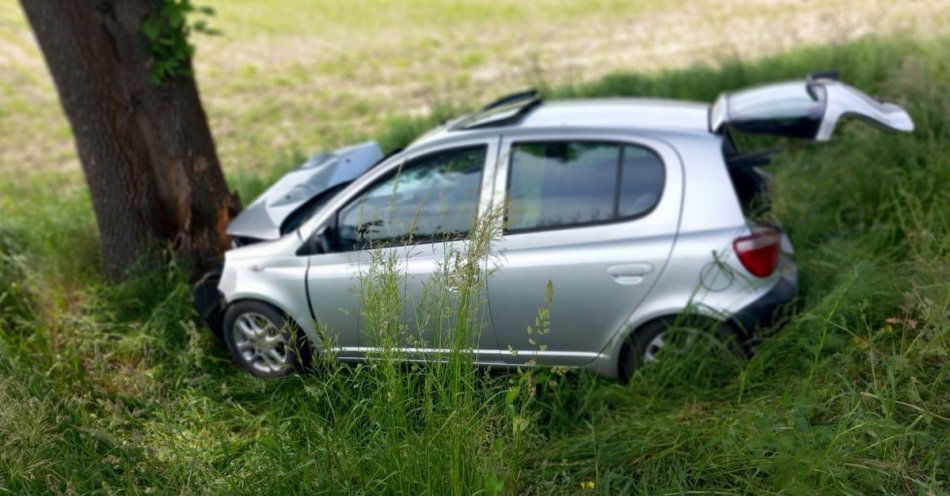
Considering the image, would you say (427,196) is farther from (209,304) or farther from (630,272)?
(209,304)

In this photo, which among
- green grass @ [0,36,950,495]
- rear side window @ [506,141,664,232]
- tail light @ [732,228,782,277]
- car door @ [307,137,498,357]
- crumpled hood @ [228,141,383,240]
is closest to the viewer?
green grass @ [0,36,950,495]

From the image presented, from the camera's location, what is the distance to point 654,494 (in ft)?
11.1

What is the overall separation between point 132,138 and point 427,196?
254cm

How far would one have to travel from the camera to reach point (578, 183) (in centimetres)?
471

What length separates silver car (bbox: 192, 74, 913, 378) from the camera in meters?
4.44

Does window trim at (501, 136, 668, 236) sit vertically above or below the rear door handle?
above

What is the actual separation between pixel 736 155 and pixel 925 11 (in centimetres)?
902

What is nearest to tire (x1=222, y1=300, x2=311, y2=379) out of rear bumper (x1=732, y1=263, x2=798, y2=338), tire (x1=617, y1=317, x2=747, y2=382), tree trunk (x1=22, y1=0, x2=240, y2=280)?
tree trunk (x1=22, y1=0, x2=240, y2=280)

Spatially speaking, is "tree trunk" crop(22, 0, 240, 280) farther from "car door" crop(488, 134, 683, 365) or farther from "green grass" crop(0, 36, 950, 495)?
"car door" crop(488, 134, 683, 365)

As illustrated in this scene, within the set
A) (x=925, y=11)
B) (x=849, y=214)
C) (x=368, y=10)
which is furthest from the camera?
(x=368, y=10)

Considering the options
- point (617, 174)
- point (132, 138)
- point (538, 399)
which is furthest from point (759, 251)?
point (132, 138)

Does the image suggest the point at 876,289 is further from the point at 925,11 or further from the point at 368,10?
the point at 368,10

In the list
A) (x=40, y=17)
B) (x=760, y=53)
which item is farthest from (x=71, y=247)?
(x=760, y=53)

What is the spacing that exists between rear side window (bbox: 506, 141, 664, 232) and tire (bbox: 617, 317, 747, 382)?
609 mm
